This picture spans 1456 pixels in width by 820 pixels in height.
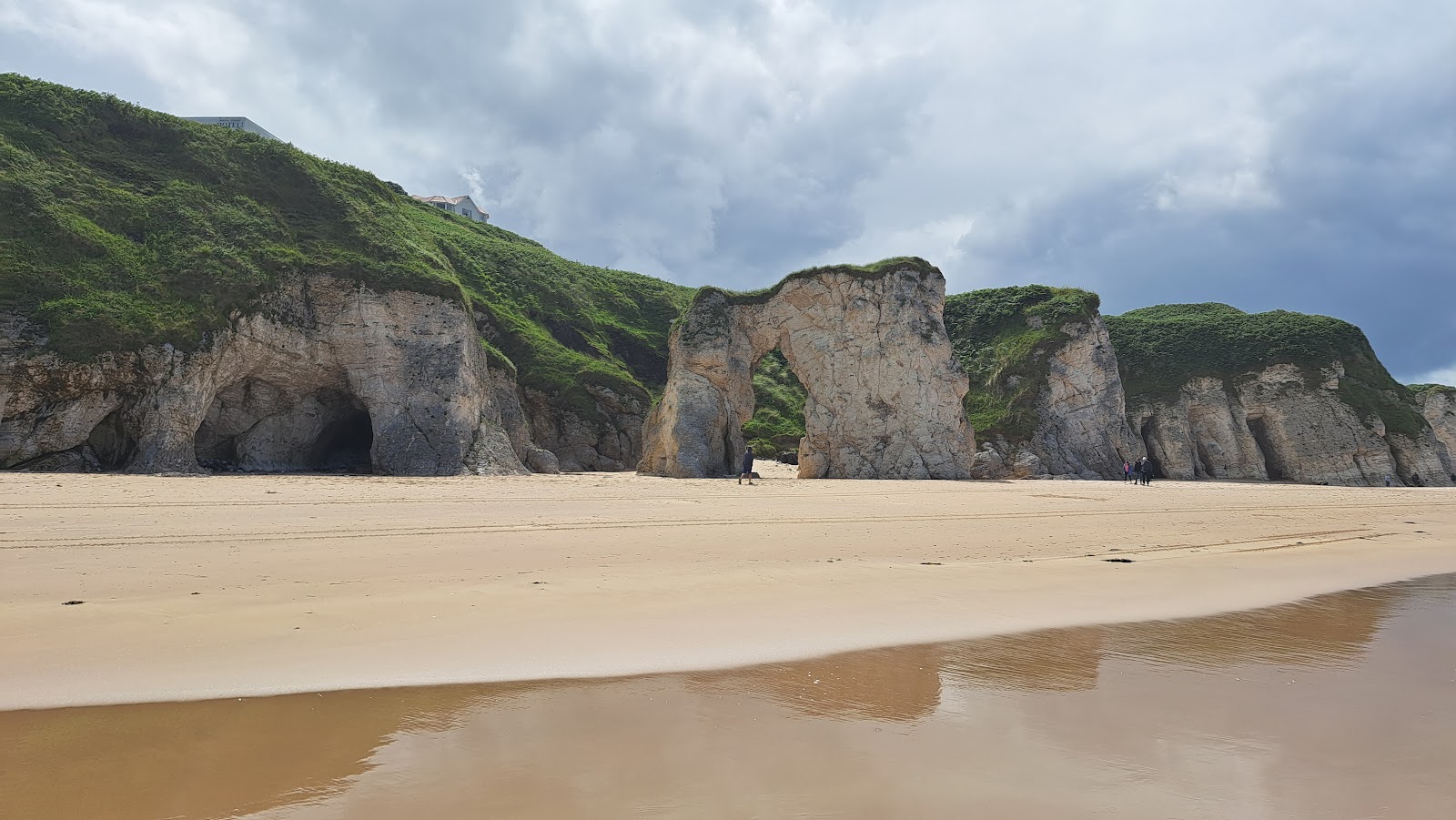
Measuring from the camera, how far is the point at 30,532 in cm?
802

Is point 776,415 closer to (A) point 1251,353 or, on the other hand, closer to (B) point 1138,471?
(B) point 1138,471

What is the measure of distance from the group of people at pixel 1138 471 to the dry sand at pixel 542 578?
1285 centimetres

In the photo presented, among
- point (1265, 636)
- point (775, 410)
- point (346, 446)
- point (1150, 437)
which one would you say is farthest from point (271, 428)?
point (1150, 437)

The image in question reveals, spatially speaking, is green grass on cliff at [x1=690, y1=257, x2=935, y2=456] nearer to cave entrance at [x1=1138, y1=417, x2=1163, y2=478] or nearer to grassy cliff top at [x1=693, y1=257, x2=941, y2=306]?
grassy cliff top at [x1=693, y1=257, x2=941, y2=306]

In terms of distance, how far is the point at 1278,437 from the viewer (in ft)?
125

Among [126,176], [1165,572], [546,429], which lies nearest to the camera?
[1165,572]

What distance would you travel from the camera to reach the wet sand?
2.53 meters

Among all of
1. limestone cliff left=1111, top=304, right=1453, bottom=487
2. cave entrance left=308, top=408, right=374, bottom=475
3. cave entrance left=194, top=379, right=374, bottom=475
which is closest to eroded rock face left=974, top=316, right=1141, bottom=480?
limestone cliff left=1111, top=304, right=1453, bottom=487

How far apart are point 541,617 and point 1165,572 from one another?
6988 mm

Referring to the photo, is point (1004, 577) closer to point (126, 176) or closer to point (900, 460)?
point (900, 460)

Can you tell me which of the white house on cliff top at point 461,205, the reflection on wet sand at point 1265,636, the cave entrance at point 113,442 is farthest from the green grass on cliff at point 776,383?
the white house on cliff top at point 461,205

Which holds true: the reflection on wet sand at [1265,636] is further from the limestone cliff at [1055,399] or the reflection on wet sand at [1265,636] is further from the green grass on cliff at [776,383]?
the limestone cliff at [1055,399]

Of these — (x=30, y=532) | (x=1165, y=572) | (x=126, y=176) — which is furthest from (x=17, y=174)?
(x=1165, y=572)

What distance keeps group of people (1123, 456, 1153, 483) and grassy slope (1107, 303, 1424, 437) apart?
845cm
